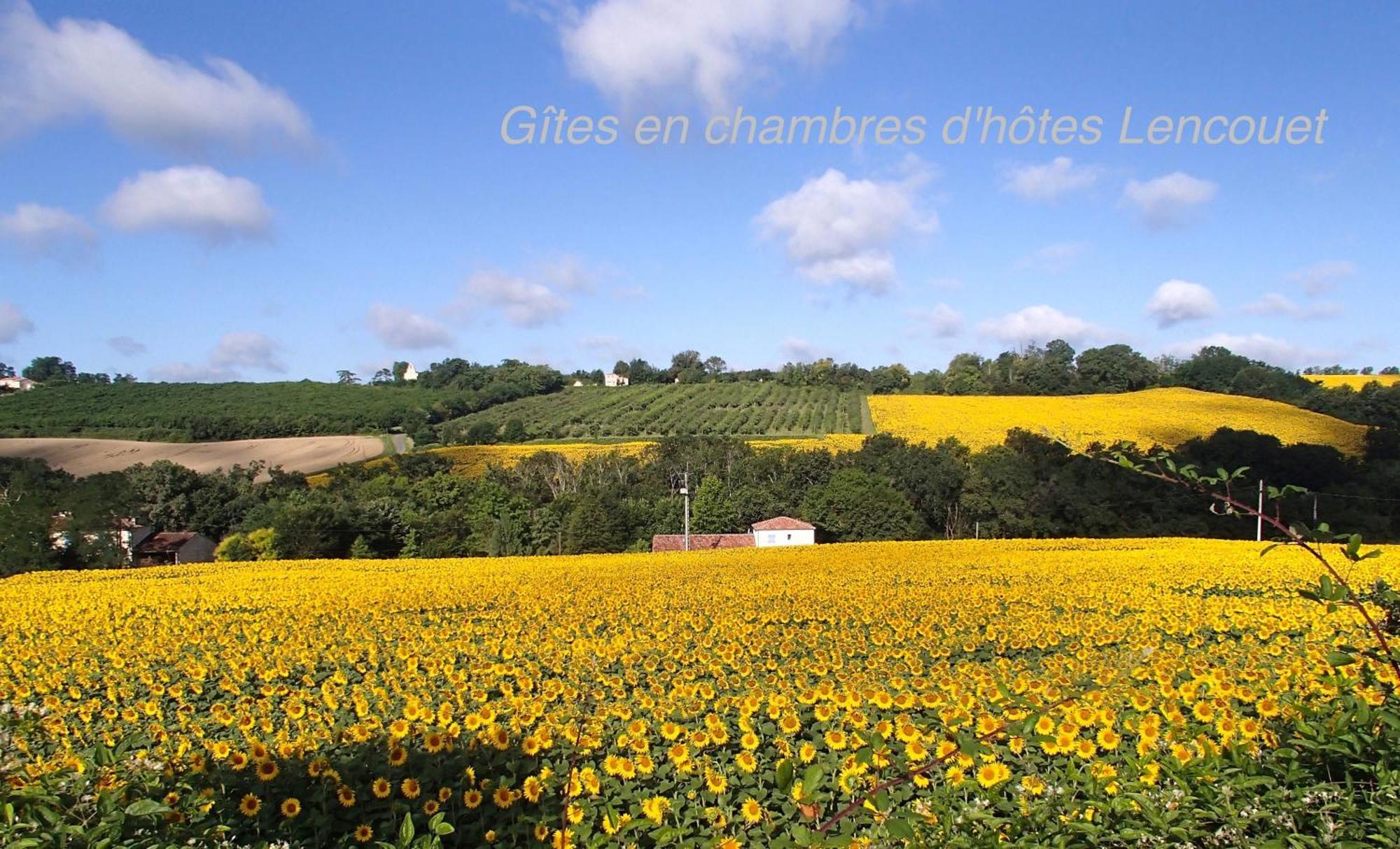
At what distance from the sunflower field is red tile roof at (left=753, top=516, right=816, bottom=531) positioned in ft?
123

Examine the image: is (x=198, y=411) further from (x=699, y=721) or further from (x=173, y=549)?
(x=699, y=721)

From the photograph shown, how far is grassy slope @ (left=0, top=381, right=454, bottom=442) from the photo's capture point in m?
88.8

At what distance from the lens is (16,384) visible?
109938 mm

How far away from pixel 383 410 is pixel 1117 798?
110170 millimetres

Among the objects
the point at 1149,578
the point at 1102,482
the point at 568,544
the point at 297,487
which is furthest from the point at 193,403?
the point at 1149,578

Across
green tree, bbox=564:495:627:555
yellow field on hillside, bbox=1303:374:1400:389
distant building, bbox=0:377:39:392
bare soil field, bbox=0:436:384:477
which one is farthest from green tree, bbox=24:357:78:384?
yellow field on hillside, bbox=1303:374:1400:389

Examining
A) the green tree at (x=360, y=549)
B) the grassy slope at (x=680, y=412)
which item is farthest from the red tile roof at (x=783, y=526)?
the grassy slope at (x=680, y=412)

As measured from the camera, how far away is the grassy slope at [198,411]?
88750 mm

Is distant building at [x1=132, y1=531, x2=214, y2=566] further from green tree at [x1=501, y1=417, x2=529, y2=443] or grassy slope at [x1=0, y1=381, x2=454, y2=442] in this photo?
green tree at [x1=501, y1=417, x2=529, y2=443]

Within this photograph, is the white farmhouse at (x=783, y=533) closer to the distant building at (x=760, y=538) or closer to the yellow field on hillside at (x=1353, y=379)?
the distant building at (x=760, y=538)

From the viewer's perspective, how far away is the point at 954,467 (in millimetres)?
58938

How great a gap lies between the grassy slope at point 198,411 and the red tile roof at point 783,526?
201 feet

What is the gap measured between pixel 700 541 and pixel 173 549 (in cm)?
3623

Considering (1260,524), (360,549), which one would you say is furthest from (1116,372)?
(1260,524)
